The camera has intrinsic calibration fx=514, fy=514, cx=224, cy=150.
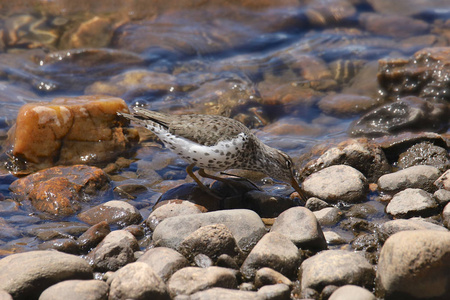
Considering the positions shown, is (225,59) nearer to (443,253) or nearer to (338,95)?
(338,95)

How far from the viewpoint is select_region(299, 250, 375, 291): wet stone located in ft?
16.0

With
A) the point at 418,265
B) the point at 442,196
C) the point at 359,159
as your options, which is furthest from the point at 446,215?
the point at 359,159

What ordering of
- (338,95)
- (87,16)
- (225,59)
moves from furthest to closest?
1. (87,16)
2. (225,59)
3. (338,95)

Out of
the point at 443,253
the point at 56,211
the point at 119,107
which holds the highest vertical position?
the point at 443,253

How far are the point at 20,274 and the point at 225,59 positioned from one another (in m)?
9.74

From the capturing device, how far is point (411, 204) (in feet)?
20.9

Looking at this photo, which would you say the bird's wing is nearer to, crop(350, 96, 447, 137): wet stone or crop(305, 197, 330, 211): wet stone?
crop(305, 197, 330, 211): wet stone

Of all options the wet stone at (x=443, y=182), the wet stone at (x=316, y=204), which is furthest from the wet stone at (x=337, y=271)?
the wet stone at (x=443, y=182)

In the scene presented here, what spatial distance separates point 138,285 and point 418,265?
2.45 metres

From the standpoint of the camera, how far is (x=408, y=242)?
14.7ft

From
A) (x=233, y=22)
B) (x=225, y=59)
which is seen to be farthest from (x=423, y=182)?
(x=233, y=22)

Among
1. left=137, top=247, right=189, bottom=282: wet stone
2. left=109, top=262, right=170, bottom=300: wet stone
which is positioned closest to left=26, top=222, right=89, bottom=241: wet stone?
left=137, top=247, right=189, bottom=282: wet stone

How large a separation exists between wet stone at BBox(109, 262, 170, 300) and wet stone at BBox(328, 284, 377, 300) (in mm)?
1511

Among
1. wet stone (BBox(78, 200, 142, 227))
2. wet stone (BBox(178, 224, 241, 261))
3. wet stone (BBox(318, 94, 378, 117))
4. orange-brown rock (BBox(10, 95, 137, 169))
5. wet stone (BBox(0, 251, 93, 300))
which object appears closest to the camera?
wet stone (BBox(0, 251, 93, 300))
